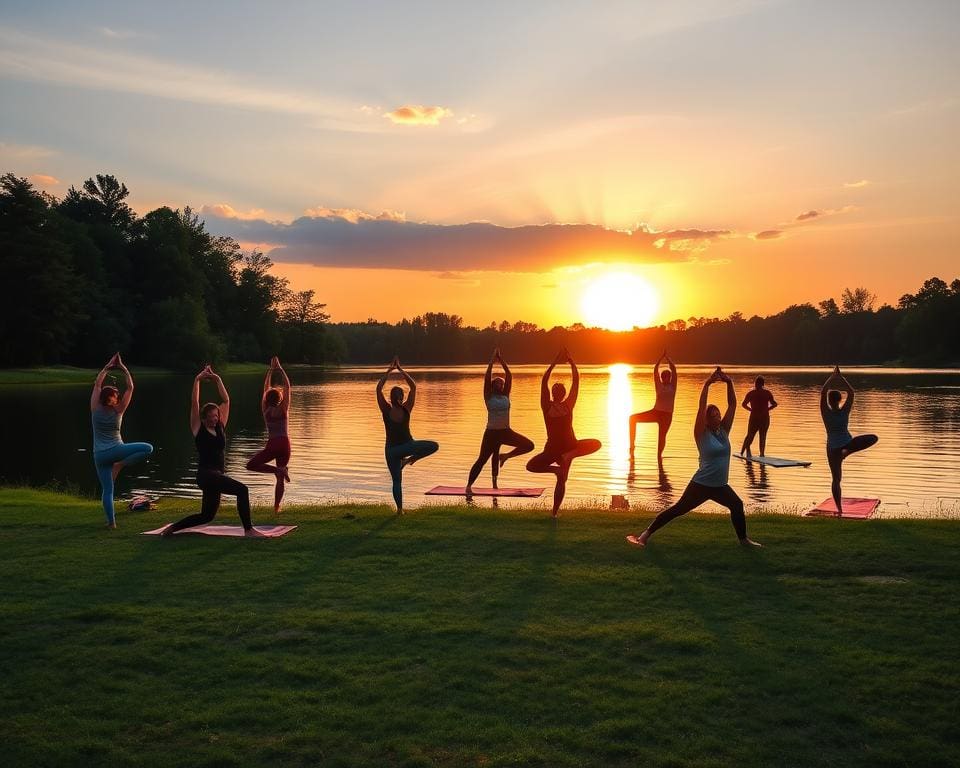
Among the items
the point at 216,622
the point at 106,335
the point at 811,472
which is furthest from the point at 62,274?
the point at 216,622

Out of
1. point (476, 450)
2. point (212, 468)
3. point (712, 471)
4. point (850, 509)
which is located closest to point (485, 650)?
point (712, 471)

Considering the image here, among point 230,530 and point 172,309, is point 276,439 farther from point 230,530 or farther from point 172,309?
point 172,309

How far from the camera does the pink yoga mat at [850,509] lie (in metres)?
13.0

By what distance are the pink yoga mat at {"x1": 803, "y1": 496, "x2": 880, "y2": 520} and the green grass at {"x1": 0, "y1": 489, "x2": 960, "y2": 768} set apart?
7.37 ft

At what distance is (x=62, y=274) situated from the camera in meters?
75.7

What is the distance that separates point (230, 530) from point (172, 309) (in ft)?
293

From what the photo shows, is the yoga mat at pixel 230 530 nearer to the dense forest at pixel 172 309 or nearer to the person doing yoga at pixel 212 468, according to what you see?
the person doing yoga at pixel 212 468

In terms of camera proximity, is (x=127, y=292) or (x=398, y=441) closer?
(x=398, y=441)

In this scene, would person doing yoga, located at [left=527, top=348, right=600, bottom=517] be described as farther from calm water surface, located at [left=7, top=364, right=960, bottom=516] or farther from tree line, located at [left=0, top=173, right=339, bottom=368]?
tree line, located at [left=0, top=173, right=339, bottom=368]

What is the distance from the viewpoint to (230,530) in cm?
1128

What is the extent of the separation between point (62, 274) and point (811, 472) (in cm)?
7345

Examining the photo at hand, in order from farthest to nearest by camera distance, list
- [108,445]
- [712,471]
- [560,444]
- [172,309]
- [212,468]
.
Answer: [172,309]
[560,444]
[108,445]
[212,468]
[712,471]

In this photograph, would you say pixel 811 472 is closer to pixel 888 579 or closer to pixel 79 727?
pixel 888 579

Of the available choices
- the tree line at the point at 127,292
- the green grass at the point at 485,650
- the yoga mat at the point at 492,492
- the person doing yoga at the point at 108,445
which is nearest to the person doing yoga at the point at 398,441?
the green grass at the point at 485,650
